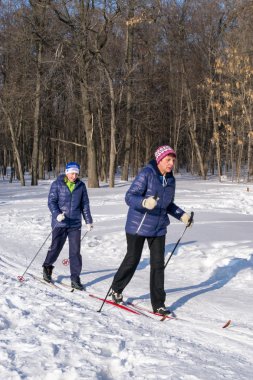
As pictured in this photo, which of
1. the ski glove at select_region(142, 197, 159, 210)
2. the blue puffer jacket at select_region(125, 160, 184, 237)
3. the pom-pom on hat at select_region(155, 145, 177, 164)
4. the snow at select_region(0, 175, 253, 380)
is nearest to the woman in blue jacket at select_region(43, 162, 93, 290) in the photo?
the snow at select_region(0, 175, 253, 380)

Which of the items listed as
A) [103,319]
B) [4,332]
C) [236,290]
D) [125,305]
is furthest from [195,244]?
[4,332]

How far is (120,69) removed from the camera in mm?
30156

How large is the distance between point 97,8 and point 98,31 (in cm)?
107

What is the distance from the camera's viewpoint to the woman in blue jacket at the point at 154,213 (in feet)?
18.8

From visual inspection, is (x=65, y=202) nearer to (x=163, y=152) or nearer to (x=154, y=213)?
(x=154, y=213)

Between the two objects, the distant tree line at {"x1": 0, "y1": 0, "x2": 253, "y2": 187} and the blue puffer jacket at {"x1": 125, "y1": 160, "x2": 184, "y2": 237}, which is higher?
the distant tree line at {"x1": 0, "y1": 0, "x2": 253, "y2": 187}

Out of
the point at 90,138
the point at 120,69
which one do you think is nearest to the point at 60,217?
the point at 90,138

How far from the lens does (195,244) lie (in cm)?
1039

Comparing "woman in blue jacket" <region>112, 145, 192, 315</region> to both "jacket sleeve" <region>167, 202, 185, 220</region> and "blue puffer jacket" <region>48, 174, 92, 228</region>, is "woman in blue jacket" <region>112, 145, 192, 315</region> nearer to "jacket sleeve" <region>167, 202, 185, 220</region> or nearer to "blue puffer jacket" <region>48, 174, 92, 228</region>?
"jacket sleeve" <region>167, 202, 185, 220</region>

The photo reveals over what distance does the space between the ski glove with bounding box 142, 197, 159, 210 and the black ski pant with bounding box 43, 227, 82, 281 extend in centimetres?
224

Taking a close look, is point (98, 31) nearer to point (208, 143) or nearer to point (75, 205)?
point (75, 205)

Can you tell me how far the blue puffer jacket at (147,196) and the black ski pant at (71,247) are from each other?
1642 millimetres

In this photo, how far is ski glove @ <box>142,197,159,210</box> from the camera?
5.40m

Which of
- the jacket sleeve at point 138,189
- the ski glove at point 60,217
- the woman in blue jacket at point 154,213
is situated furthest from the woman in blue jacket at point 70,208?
the jacket sleeve at point 138,189
